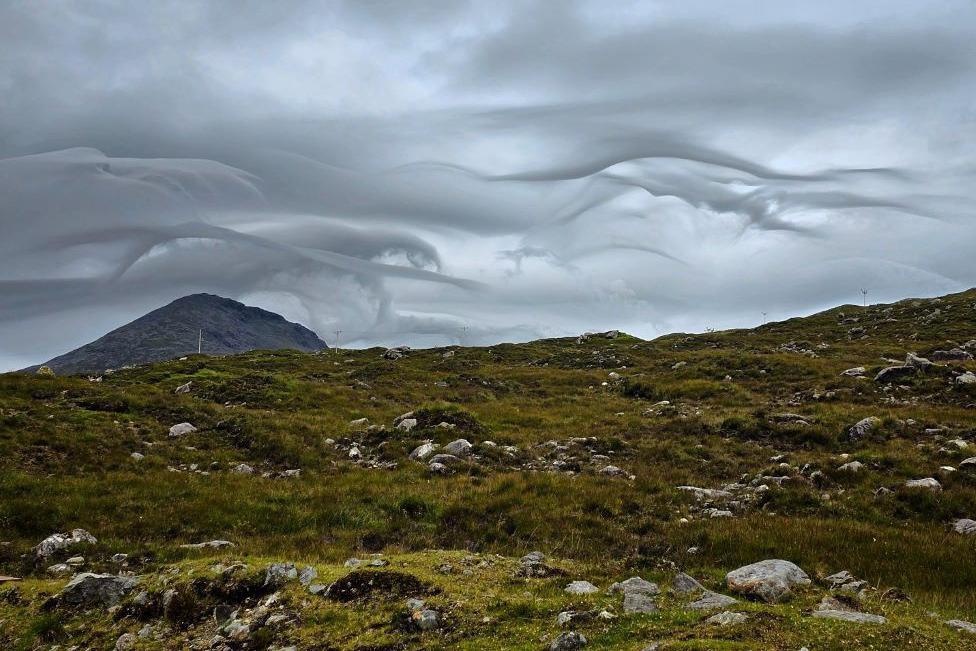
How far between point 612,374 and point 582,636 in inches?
1510

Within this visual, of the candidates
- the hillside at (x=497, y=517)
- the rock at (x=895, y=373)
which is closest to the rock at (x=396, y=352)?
the hillside at (x=497, y=517)

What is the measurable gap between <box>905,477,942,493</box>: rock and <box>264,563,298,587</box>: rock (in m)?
14.9

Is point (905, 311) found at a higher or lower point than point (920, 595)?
higher

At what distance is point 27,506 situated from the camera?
13156 millimetres

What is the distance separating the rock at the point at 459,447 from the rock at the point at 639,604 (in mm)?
12875

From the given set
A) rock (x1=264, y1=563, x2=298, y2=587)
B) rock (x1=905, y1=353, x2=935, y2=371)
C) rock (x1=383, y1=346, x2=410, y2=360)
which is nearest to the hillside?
rock (x1=264, y1=563, x2=298, y2=587)

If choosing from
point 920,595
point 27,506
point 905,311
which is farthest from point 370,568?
point 905,311

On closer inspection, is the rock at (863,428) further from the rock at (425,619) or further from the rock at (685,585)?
the rock at (425,619)

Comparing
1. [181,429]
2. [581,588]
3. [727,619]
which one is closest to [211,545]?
[581,588]

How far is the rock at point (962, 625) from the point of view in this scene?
642 centimetres

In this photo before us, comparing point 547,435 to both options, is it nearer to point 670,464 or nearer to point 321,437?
point 670,464

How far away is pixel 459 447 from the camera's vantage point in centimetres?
2078

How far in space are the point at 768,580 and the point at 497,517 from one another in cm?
694

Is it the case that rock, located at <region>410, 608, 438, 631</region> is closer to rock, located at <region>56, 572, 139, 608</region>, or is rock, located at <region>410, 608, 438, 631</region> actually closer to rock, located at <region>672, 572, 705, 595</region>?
rock, located at <region>672, 572, 705, 595</region>
